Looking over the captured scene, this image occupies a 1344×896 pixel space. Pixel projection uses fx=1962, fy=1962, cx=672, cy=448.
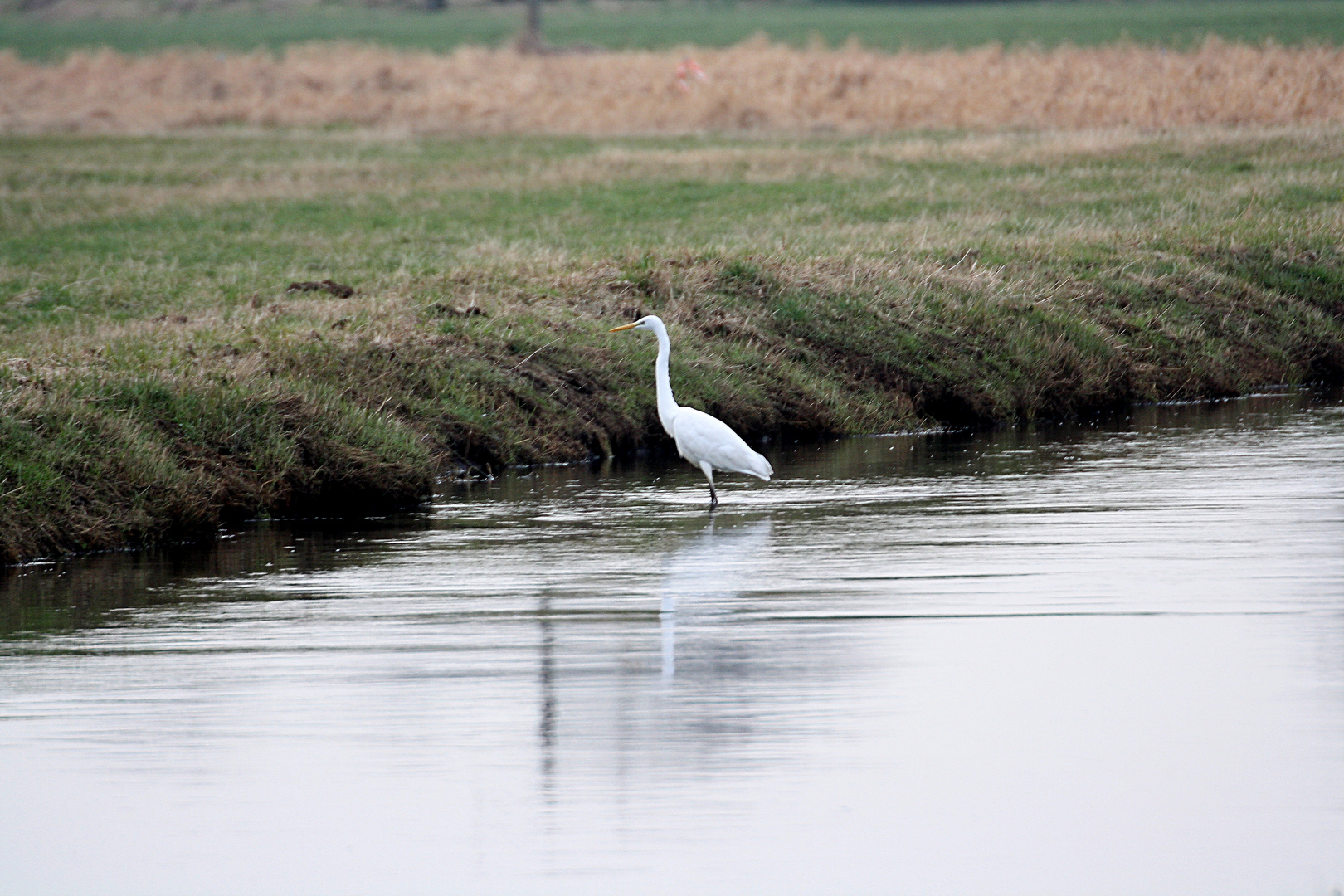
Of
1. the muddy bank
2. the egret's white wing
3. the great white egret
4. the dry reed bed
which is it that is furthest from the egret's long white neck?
the dry reed bed

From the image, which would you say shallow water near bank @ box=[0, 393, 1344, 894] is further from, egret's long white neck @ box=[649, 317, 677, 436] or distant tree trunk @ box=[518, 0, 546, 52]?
distant tree trunk @ box=[518, 0, 546, 52]

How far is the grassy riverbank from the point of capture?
13.6 meters

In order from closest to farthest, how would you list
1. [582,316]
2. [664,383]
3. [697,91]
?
[664,383]
[582,316]
[697,91]

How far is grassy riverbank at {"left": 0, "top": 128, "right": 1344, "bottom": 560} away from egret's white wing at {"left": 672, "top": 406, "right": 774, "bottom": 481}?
194 cm

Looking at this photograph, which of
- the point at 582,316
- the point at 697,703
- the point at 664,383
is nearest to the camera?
the point at 697,703

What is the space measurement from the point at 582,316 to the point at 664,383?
122 inches

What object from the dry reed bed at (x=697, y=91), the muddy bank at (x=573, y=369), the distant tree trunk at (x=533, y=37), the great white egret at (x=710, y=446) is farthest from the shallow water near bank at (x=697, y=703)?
the distant tree trunk at (x=533, y=37)

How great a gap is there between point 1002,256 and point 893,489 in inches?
273

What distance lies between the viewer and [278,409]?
1381 centimetres

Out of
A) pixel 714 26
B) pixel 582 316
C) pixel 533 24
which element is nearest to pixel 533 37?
pixel 533 24

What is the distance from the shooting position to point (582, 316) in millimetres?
17266

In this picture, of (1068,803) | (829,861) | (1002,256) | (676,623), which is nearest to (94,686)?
(676,623)

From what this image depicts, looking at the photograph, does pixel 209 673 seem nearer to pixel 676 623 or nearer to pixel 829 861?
pixel 676 623

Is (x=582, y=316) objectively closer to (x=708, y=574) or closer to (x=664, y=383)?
(x=664, y=383)
